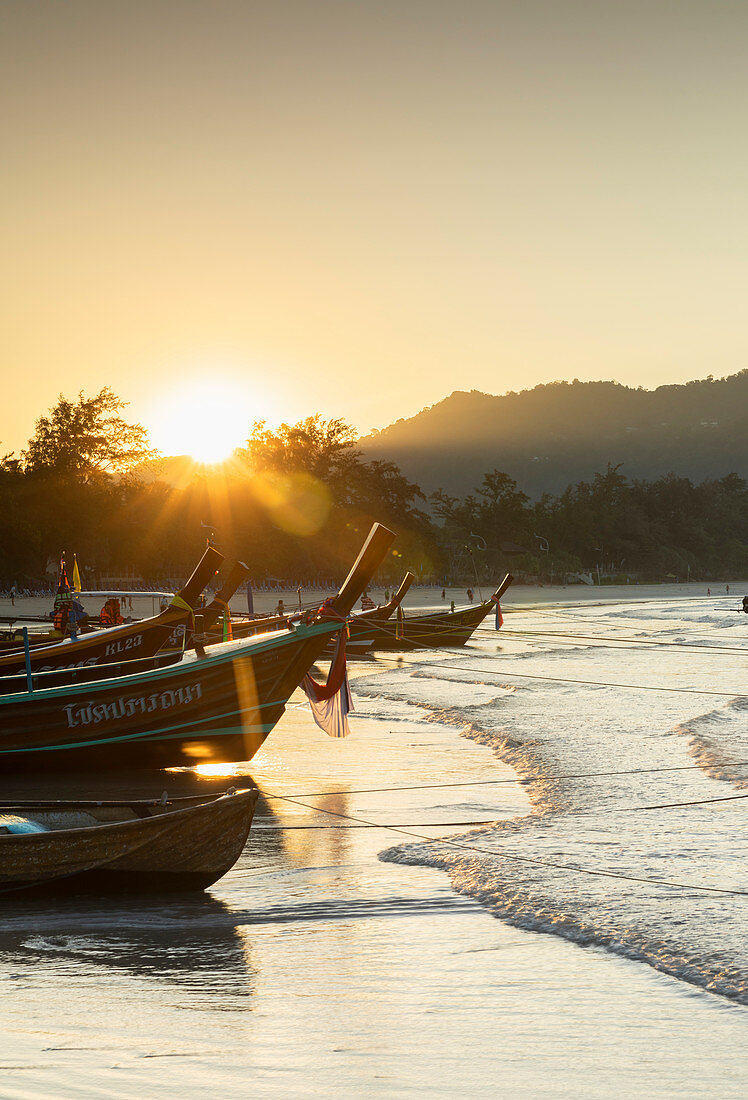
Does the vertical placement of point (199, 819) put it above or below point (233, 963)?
above

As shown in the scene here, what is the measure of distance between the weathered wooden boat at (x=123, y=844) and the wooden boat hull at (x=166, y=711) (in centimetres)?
412

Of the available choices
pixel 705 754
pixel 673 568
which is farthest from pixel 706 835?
pixel 673 568

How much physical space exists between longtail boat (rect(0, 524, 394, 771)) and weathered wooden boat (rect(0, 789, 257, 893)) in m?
4.13

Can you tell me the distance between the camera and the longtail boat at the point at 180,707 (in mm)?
11523

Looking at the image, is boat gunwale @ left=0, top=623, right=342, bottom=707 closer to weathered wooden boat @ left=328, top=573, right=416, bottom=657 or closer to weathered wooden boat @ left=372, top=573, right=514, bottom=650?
weathered wooden boat @ left=328, top=573, right=416, bottom=657

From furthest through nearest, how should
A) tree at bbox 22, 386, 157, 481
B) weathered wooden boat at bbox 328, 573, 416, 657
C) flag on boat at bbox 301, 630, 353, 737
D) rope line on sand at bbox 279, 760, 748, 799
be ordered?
1. tree at bbox 22, 386, 157, 481
2. weathered wooden boat at bbox 328, 573, 416, 657
3. flag on boat at bbox 301, 630, 353, 737
4. rope line on sand at bbox 279, 760, 748, 799

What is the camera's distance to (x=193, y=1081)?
14.8ft

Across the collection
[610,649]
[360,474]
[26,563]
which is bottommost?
[610,649]

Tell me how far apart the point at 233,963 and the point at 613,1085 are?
256 centimetres

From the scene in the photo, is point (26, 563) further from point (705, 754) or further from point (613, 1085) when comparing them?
point (613, 1085)

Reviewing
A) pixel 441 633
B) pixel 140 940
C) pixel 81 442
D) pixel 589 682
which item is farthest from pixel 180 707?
pixel 81 442

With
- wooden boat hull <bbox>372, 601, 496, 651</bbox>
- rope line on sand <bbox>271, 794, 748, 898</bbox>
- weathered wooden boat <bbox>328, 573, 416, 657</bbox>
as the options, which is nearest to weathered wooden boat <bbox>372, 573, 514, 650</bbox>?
wooden boat hull <bbox>372, 601, 496, 651</bbox>

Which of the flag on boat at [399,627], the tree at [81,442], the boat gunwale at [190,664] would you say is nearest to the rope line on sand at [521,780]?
the boat gunwale at [190,664]

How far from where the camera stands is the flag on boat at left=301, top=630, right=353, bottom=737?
482 inches
